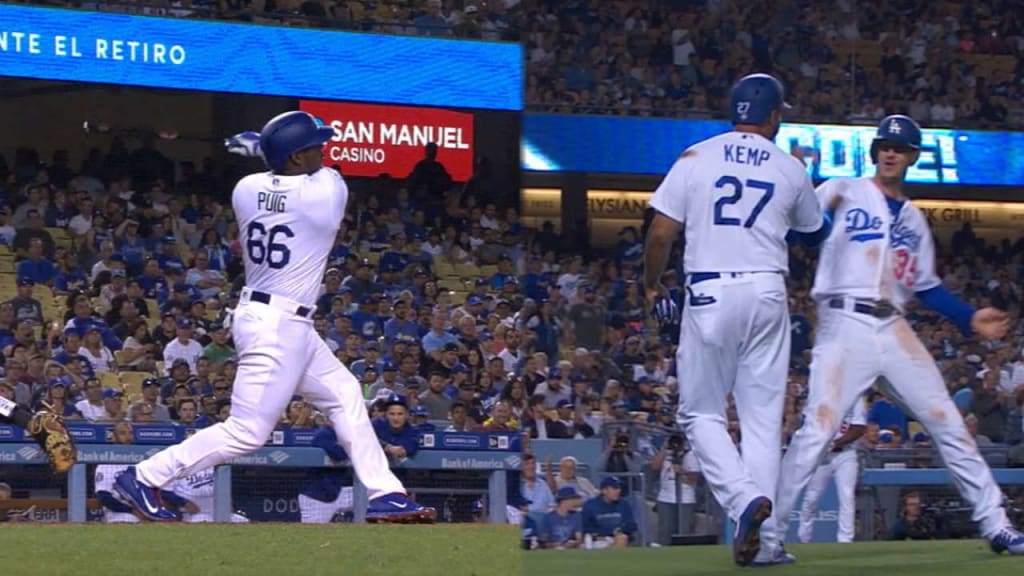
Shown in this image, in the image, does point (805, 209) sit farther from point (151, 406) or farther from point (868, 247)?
point (151, 406)

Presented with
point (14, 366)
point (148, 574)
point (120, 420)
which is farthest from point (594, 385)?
point (148, 574)

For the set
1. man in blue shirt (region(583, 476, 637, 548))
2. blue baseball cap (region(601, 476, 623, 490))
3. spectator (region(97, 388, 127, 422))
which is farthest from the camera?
spectator (region(97, 388, 127, 422))

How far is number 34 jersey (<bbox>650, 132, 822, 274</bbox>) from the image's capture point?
5.89m

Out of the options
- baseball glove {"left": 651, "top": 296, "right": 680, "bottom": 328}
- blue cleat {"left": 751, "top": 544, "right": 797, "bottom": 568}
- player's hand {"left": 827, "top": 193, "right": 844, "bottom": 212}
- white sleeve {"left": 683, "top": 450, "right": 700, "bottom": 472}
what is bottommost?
blue cleat {"left": 751, "top": 544, "right": 797, "bottom": 568}

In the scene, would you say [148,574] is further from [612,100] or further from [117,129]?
[117,129]

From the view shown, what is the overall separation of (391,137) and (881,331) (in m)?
15.7

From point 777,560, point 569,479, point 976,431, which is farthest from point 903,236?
→ point 976,431

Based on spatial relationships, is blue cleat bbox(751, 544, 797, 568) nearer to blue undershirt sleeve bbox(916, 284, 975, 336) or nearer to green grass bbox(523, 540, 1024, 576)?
green grass bbox(523, 540, 1024, 576)

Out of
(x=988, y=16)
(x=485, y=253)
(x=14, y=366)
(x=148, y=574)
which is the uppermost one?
(x=988, y=16)

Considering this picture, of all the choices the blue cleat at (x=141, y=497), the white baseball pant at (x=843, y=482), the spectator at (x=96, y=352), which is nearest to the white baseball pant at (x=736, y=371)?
the blue cleat at (x=141, y=497)

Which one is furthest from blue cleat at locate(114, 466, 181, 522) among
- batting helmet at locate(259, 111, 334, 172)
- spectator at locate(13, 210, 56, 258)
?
spectator at locate(13, 210, 56, 258)

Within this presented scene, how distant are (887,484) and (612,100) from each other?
9337 mm

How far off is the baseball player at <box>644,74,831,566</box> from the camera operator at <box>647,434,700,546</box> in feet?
10.1

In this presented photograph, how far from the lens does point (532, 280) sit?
1792 centimetres
